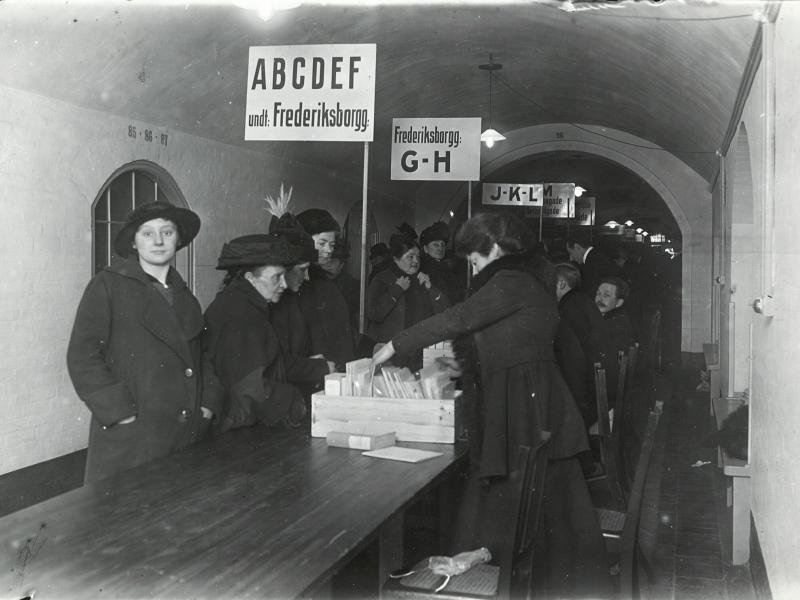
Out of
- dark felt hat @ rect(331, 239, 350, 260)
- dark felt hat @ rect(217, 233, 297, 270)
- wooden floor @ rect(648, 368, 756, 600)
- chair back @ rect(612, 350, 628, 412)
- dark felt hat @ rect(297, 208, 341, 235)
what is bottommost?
wooden floor @ rect(648, 368, 756, 600)

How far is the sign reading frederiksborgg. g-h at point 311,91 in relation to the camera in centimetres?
489

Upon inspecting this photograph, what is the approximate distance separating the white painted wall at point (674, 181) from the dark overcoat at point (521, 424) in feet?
38.1

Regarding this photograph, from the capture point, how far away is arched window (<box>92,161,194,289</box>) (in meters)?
6.76

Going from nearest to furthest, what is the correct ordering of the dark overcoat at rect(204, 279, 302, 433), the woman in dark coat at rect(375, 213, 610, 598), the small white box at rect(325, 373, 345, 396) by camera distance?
the woman in dark coat at rect(375, 213, 610, 598), the small white box at rect(325, 373, 345, 396), the dark overcoat at rect(204, 279, 302, 433)

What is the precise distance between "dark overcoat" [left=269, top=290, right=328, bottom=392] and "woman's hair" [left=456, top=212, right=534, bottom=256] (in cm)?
124

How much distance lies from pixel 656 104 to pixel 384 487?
8.15 m

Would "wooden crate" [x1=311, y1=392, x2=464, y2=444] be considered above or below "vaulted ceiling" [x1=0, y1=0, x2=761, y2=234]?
below

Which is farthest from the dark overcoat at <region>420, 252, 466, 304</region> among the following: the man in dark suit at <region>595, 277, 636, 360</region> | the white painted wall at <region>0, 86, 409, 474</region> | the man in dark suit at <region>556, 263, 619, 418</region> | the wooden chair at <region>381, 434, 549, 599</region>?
the wooden chair at <region>381, 434, 549, 599</region>

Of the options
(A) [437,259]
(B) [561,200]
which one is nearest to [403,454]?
(A) [437,259]

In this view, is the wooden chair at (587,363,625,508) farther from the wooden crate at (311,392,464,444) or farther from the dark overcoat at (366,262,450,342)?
the dark overcoat at (366,262,450,342)

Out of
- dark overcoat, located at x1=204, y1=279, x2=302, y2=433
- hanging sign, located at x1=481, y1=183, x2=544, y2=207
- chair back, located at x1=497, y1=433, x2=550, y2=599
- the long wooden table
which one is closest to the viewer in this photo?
the long wooden table

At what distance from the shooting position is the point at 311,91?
4.91 meters

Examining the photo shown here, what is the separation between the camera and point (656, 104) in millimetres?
9984

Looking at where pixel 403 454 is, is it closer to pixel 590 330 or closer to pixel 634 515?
pixel 634 515
